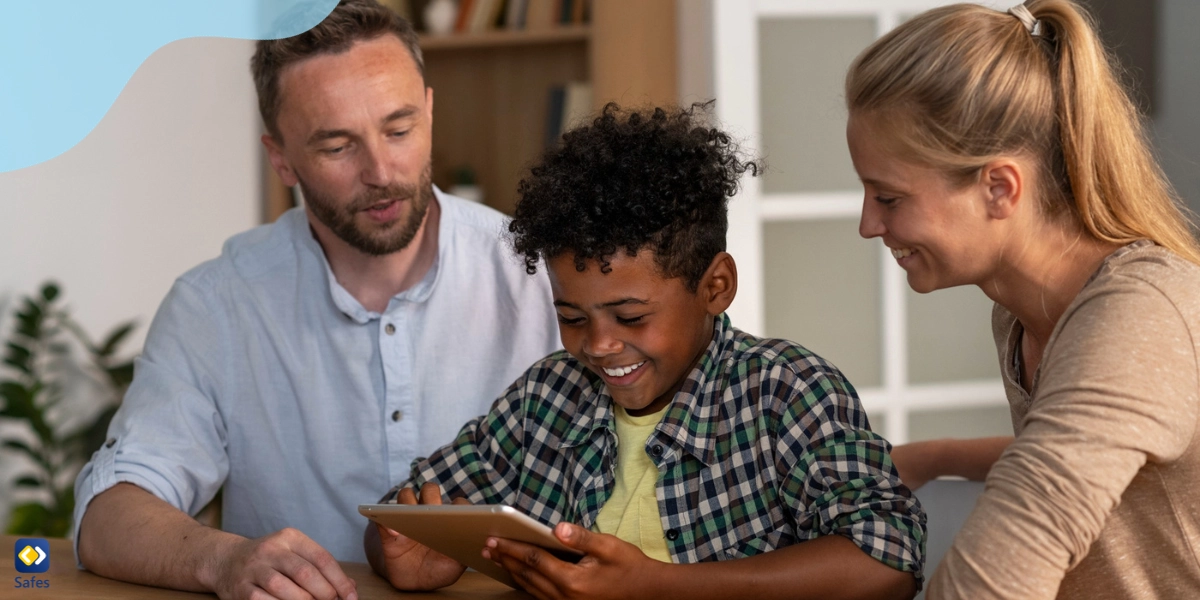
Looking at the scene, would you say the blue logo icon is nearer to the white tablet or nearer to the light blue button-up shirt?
the light blue button-up shirt

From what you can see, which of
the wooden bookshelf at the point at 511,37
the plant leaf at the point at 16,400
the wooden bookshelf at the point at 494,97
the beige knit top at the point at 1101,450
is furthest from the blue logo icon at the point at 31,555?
the wooden bookshelf at the point at 511,37

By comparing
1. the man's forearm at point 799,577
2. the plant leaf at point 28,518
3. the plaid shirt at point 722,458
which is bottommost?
the plant leaf at point 28,518

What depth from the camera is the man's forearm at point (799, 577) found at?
101 cm

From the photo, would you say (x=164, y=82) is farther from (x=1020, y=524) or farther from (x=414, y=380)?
(x=1020, y=524)

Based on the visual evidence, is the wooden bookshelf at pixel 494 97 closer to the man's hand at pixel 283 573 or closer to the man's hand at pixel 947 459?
the man's hand at pixel 947 459

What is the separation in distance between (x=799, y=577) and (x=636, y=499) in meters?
0.23

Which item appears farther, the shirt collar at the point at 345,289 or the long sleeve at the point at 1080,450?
the shirt collar at the point at 345,289

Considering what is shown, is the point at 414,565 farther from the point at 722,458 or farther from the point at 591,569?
the point at 722,458

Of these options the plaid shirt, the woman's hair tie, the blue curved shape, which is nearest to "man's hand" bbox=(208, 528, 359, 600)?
the plaid shirt

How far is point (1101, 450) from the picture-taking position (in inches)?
34.4

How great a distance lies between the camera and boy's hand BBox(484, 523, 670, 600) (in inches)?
39.5

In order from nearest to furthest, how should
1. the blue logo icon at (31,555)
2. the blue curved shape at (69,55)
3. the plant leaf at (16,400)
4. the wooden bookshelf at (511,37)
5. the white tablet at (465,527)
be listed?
the blue curved shape at (69,55), the white tablet at (465,527), the blue logo icon at (31,555), the plant leaf at (16,400), the wooden bookshelf at (511,37)

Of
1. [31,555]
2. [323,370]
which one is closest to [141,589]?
[31,555]

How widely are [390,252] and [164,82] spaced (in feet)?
5.33
